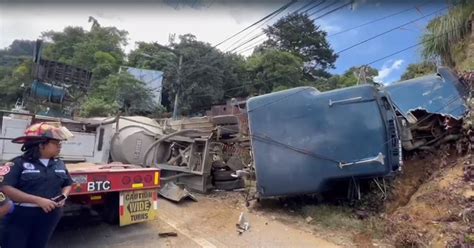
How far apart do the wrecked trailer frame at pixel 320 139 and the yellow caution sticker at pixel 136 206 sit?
175cm

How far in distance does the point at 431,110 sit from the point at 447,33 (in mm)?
3160

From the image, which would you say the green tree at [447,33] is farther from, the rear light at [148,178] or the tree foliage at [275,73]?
the tree foliage at [275,73]

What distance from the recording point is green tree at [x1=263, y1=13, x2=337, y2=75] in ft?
112

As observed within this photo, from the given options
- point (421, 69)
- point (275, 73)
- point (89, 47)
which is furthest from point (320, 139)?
point (89, 47)

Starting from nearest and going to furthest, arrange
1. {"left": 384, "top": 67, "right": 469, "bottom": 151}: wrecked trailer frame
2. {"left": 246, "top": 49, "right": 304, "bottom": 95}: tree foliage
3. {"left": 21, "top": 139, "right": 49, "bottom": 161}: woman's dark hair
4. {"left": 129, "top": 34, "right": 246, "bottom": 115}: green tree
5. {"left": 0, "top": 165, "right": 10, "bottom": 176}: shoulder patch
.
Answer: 1. {"left": 0, "top": 165, "right": 10, "bottom": 176}: shoulder patch
2. {"left": 21, "top": 139, "right": 49, "bottom": 161}: woman's dark hair
3. {"left": 384, "top": 67, "right": 469, "bottom": 151}: wrecked trailer frame
4. {"left": 129, "top": 34, "right": 246, "bottom": 115}: green tree
5. {"left": 246, "top": 49, "right": 304, "bottom": 95}: tree foliage

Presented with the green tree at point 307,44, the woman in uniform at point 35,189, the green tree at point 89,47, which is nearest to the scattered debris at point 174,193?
the woman in uniform at point 35,189

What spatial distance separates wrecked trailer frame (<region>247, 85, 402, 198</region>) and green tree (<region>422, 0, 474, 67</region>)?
376 cm

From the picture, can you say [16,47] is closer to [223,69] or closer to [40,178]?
[223,69]

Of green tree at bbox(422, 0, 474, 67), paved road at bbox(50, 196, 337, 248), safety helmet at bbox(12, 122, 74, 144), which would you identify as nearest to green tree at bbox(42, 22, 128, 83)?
green tree at bbox(422, 0, 474, 67)

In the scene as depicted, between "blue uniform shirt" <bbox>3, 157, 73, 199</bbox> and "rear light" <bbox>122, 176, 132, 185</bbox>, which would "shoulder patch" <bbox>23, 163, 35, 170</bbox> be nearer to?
"blue uniform shirt" <bbox>3, 157, 73, 199</bbox>

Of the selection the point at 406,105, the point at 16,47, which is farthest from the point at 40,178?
the point at 16,47

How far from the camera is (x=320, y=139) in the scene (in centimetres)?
551

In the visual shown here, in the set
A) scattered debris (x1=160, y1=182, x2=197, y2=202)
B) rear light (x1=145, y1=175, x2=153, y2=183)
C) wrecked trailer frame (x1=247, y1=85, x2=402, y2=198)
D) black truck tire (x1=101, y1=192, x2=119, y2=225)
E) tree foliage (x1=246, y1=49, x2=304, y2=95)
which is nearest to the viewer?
rear light (x1=145, y1=175, x2=153, y2=183)

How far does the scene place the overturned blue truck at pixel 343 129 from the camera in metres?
5.27
